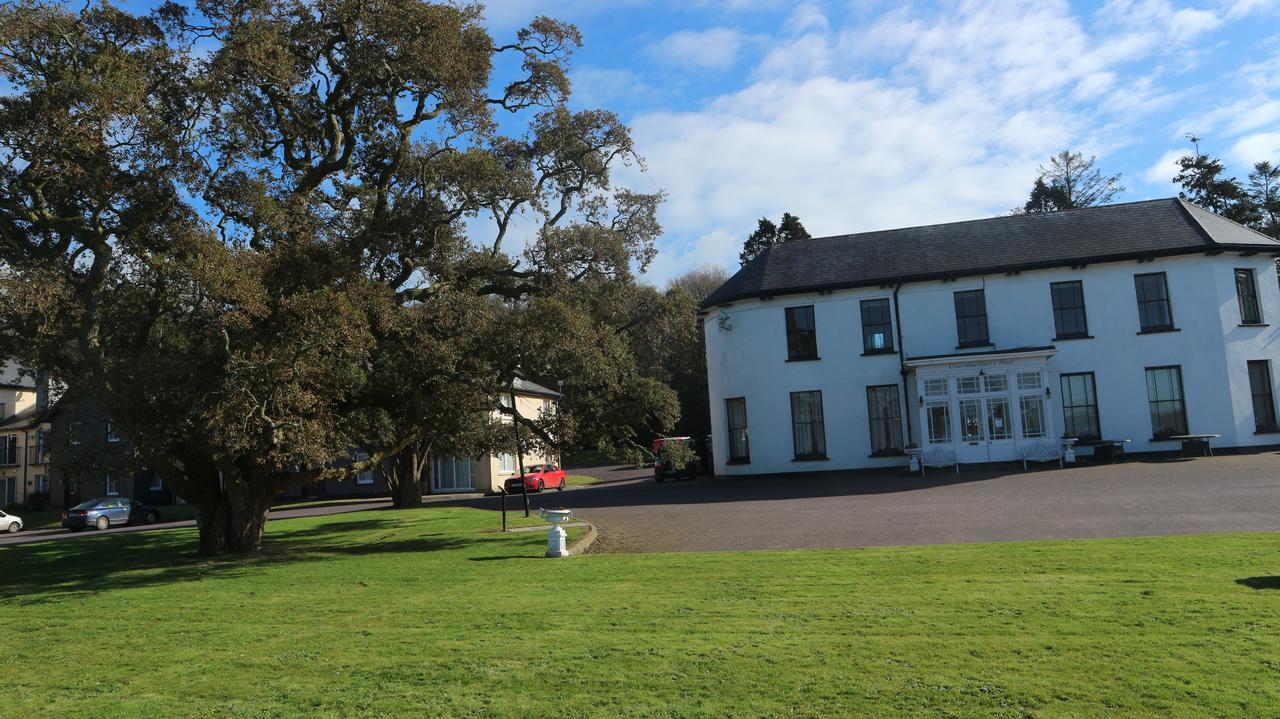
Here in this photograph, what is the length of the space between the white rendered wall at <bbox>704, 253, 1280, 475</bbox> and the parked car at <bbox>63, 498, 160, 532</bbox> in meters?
24.7

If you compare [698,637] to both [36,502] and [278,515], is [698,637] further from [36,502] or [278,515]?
[36,502]

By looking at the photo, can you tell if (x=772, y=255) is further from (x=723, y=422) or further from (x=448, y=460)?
(x=448, y=460)

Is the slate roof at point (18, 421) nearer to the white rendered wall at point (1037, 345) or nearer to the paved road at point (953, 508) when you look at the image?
the paved road at point (953, 508)

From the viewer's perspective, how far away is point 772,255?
3509 cm

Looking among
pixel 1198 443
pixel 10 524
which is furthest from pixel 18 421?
pixel 1198 443

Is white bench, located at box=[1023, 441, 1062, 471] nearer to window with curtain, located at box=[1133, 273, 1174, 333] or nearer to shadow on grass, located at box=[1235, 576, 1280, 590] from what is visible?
window with curtain, located at box=[1133, 273, 1174, 333]

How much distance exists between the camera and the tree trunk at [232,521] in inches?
701

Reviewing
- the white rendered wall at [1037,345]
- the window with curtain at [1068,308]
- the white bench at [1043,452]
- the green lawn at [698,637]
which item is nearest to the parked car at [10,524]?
the green lawn at [698,637]

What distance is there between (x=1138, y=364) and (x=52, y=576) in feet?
106

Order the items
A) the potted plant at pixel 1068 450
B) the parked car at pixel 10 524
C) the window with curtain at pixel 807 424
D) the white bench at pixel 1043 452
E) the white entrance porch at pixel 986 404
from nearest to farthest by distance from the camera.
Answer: the potted plant at pixel 1068 450
the white bench at pixel 1043 452
the white entrance porch at pixel 986 404
the window with curtain at pixel 807 424
the parked car at pixel 10 524

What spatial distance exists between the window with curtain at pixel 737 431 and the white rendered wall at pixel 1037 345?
10.6 inches

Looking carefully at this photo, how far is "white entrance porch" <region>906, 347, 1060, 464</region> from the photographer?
29.3 metres

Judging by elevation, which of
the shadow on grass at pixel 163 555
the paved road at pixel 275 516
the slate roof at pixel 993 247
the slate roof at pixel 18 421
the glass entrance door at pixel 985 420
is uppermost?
the slate roof at pixel 993 247

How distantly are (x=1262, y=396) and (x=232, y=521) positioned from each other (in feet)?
107
